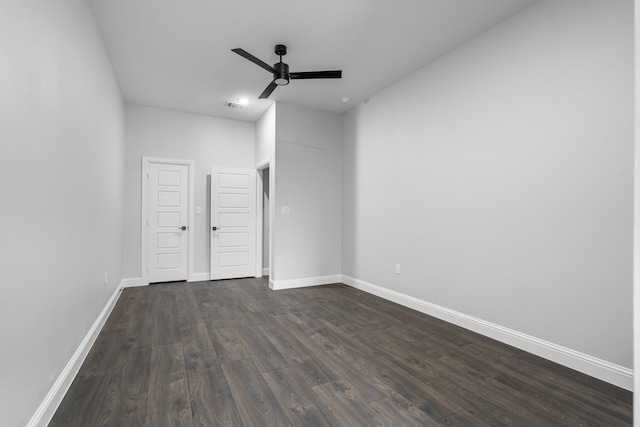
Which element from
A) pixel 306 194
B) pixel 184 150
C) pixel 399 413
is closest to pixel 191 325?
pixel 399 413

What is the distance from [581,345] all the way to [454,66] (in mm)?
2766

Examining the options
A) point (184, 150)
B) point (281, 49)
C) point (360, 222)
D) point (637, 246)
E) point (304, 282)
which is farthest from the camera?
point (184, 150)

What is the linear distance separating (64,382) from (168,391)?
64 cm

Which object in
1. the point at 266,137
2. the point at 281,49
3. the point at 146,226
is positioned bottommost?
the point at 146,226

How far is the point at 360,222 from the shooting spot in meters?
4.71

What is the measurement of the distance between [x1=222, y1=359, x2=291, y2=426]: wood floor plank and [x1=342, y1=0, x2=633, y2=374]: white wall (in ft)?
7.00

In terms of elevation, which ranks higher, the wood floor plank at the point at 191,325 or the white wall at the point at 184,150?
the white wall at the point at 184,150

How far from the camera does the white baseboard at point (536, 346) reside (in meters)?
2.07

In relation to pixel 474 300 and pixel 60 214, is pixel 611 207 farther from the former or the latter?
pixel 60 214

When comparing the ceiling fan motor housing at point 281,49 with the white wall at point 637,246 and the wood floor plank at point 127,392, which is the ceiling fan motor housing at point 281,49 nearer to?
the white wall at point 637,246

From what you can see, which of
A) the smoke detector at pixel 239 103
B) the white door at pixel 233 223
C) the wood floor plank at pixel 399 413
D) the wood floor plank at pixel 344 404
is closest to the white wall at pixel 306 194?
the smoke detector at pixel 239 103

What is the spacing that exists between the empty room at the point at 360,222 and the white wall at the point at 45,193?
2 centimetres

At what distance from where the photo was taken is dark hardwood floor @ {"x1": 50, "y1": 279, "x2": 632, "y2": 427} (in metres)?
1.73

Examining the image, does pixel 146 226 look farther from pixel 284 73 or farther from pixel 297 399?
pixel 297 399
